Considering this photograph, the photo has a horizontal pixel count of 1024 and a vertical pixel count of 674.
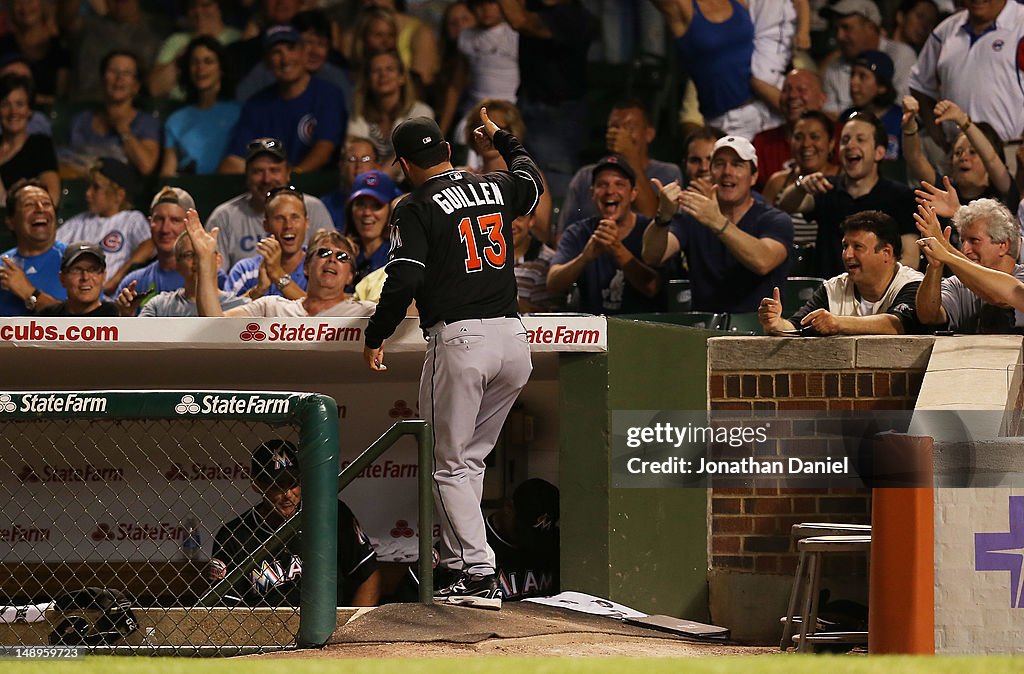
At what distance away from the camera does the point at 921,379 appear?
6922mm

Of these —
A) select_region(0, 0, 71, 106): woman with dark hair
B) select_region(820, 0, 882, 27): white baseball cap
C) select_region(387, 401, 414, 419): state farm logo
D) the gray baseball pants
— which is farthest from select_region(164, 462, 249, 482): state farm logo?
select_region(820, 0, 882, 27): white baseball cap

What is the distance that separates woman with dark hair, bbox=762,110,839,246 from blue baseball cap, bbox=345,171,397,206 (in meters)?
2.39

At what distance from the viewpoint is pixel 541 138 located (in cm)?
1079

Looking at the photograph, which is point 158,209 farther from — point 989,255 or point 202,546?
point 989,255

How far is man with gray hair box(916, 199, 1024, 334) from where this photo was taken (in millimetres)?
6812

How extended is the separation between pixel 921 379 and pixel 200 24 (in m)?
7.52

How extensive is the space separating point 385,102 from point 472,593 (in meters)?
5.50

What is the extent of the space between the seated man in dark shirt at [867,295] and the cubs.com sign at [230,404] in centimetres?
262

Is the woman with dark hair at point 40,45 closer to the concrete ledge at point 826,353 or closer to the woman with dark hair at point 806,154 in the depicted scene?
the woman with dark hair at point 806,154

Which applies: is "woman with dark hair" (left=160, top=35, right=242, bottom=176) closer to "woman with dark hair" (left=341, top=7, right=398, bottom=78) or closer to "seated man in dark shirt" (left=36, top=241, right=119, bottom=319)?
"woman with dark hair" (left=341, top=7, right=398, bottom=78)

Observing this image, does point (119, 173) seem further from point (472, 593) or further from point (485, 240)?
point (472, 593)

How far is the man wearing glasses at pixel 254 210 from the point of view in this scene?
31.0ft

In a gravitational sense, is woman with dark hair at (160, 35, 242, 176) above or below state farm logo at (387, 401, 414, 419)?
above

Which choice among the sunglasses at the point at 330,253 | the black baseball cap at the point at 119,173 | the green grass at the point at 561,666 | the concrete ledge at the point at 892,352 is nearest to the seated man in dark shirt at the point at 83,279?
the sunglasses at the point at 330,253
